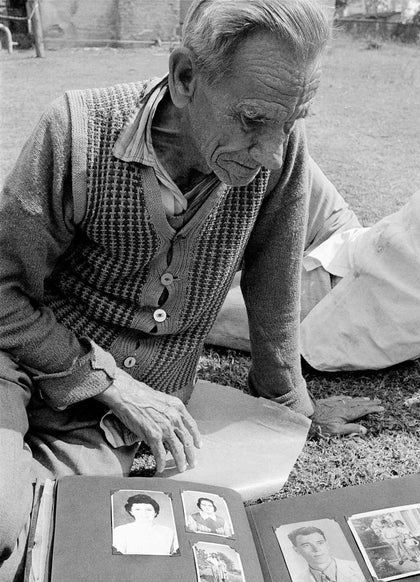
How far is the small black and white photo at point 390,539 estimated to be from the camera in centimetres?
152

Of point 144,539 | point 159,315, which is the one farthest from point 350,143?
point 144,539

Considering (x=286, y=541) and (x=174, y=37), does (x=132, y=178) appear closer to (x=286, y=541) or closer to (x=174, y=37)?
(x=286, y=541)

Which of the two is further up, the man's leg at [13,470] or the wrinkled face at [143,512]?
the man's leg at [13,470]

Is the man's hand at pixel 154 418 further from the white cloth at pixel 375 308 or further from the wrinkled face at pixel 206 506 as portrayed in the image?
A: the white cloth at pixel 375 308

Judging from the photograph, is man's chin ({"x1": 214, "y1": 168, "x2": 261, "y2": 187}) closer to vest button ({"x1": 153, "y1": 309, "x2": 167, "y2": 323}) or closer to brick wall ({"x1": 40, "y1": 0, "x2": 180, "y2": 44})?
vest button ({"x1": 153, "y1": 309, "x2": 167, "y2": 323})

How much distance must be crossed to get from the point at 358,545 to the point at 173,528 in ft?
1.41

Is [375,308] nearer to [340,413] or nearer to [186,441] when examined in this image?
[340,413]

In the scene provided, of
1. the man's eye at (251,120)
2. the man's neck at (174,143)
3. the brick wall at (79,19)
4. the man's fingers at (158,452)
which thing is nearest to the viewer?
the man's eye at (251,120)

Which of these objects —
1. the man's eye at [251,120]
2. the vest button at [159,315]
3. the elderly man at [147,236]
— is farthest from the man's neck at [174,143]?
the vest button at [159,315]

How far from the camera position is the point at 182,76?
145 centimetres

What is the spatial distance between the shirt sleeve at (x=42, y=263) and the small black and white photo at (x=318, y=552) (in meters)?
0.57

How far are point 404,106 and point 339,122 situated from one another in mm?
1312

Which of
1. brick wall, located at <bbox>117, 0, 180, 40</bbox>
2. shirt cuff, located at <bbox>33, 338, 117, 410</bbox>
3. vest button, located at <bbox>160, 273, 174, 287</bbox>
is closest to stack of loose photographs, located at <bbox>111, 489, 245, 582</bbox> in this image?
shirt cuff, located at <bbox>33, 338, 117, 410</bbox>

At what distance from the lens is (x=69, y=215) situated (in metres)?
1.60
